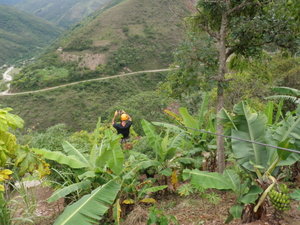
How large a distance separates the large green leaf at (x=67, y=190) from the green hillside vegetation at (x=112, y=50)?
1629 inches

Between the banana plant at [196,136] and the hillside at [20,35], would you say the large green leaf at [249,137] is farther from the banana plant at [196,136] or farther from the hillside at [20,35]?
the hillside at [20,35]

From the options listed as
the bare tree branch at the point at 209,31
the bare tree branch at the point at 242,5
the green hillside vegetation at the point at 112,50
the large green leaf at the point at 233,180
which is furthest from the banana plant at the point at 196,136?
the green hillside vegetation at the point at 112,50

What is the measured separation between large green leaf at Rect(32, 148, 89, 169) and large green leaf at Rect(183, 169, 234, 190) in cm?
181

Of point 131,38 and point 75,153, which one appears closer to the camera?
point 75,153

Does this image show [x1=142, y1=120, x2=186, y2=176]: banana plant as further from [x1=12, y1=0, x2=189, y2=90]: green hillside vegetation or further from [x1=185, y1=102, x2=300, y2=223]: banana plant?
[x1=12, y1=0, x2=189, y2=90]: green hillside vegetation

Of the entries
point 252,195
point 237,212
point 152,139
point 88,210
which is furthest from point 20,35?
point 252,195

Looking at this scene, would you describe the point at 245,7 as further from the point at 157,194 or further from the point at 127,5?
the point at 127,5

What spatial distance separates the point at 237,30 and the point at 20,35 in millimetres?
128558

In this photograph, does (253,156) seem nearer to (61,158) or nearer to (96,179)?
(96,179)

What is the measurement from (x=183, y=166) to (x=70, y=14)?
21267 cm

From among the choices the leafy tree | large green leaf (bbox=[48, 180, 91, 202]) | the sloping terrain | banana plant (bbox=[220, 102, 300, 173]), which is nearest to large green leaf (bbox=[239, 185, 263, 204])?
banana plant (bbox=[220, 102, 300, 173])

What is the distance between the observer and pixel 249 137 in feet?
12.7

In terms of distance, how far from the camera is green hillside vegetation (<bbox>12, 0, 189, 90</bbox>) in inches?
1848

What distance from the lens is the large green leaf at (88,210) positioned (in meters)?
3.07
